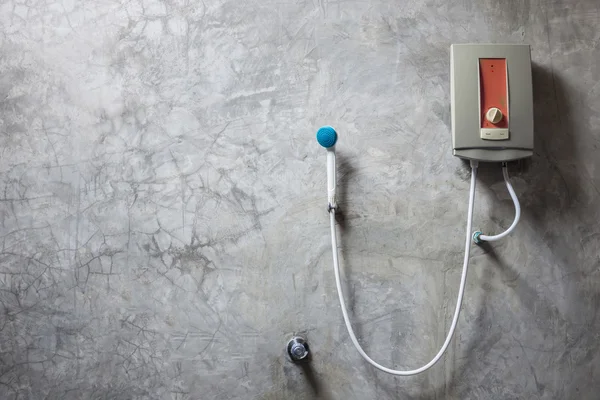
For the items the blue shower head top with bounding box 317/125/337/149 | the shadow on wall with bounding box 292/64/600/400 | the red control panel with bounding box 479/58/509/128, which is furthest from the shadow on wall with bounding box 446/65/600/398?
the blue shower head top with bounding box 317/125/337/149

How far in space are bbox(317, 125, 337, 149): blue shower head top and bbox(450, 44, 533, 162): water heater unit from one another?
11.8 inches

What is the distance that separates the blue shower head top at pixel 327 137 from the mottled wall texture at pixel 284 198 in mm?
98

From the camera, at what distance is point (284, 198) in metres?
1.25

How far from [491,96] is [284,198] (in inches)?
22.3

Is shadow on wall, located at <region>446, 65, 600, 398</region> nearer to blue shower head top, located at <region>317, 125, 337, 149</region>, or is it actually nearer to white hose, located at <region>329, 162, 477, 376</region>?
white hose, located at <region>329, 162, 477, 376</region>

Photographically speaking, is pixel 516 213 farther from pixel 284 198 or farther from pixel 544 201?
pixel 284 198

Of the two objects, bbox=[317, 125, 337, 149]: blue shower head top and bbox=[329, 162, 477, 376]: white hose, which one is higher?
bbox=[317, 125, 337, 149]: blue shower head top

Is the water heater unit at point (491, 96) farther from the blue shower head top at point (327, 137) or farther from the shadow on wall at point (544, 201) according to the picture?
the blue shower head top at point (327, 137)

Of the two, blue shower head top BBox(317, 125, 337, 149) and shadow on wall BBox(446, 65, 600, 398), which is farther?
shadow on wall BBox(446, 65, 600, 398)

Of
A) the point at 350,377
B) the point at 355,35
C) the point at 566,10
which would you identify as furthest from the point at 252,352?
the point at 566,10

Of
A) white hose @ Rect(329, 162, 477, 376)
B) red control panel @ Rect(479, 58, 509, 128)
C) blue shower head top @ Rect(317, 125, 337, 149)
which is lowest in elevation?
white hose @ Rect(329, 162, 477, 376)

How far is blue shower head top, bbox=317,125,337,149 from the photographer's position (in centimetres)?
115

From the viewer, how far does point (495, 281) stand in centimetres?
125

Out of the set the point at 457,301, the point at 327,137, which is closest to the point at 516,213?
the point at 457,301
